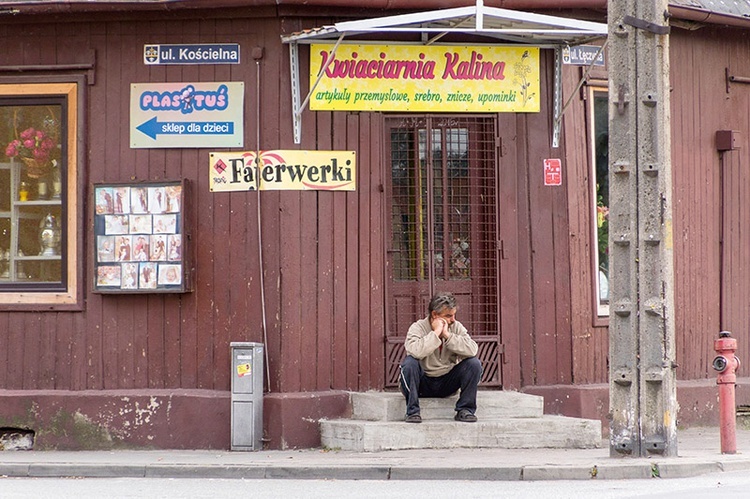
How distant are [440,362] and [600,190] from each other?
2.73m

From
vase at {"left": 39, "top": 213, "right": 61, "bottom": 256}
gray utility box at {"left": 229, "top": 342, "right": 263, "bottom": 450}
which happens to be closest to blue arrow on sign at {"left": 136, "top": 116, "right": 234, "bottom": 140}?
vase at {"left": 39, "top": 213, "right": 61, "bottom": 256}

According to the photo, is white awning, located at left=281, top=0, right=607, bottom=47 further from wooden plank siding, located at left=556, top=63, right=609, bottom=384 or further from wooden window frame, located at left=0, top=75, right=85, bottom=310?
wooden window frame, located at left=0, top=75, right=85, bottom=310

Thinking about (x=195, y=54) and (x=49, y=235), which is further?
(x=49, y=235)

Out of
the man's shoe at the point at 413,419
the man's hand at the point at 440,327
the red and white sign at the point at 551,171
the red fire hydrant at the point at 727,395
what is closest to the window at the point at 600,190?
the red and white sign at the point at 551,171

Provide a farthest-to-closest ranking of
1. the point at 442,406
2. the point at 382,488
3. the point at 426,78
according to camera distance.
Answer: the point at 426,78, the point at 442,406, the point at 382,488

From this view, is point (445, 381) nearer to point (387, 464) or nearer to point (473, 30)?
point (387, 464)

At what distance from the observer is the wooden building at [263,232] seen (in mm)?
12945

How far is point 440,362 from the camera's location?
41.6ft

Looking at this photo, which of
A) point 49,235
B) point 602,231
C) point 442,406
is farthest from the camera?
point 602,231

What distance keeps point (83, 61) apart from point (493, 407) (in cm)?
503

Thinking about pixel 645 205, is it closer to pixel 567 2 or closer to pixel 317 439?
pixel 567 2

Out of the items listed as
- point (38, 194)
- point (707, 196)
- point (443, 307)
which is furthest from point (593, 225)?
point (38, 194)

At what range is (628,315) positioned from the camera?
1134cm

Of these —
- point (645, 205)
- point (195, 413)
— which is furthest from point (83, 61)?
point (645, 205)
